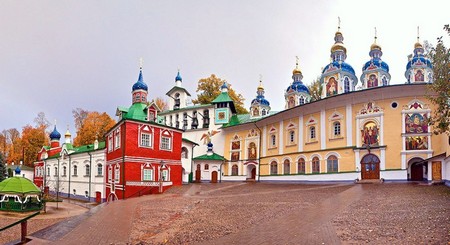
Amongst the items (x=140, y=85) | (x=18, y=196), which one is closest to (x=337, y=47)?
(x=140, y=85)

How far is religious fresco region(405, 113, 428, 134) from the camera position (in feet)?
78.3

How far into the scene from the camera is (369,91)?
25500 mm

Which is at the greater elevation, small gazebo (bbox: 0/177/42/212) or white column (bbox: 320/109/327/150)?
white column (bbox: 320/109/327/150)

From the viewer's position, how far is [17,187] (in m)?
24.5

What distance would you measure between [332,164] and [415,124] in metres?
6.86

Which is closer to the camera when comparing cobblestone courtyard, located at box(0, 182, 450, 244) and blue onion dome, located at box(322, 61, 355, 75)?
cobblestone courtyard, located at box(0, 182, 450, 244)

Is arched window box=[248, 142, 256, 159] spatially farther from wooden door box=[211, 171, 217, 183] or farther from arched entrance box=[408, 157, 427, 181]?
arched entrance box=[408, 157, 427, 181]

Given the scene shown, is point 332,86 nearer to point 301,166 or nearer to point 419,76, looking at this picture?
point 419,76

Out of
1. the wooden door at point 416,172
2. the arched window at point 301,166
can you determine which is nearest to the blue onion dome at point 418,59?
the wooden door at point 416,172

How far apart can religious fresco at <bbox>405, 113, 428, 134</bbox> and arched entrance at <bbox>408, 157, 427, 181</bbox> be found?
2.02 meters

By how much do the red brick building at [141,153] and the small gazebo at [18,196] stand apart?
5817 mm

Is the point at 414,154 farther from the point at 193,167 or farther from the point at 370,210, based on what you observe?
the point at 193,167

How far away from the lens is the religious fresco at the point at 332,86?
31541mm

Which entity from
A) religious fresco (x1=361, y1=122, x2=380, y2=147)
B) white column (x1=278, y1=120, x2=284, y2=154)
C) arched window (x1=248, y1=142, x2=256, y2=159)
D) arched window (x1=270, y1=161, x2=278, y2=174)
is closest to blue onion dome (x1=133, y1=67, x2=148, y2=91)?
arched window (x1=248, y1=142, x2=256, y2=159)
